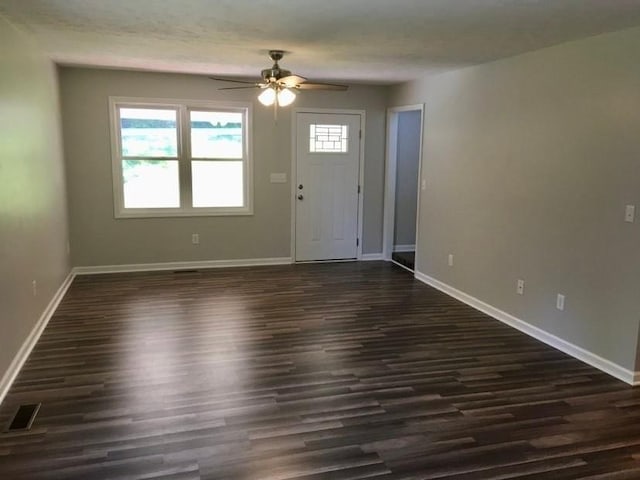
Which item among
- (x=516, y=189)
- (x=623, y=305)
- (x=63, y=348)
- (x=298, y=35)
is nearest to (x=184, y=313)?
(x=63, y=348)

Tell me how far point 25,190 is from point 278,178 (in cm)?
337

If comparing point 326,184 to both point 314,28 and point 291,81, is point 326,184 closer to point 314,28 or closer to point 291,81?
point 291,81

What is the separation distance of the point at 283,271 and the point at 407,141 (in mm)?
2577

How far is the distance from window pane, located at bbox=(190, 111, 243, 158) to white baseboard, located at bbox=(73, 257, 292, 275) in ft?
4.52

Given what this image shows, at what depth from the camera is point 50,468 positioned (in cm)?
244

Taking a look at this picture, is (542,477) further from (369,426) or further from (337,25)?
(337,25)

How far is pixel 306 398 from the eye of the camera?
3.17 metres

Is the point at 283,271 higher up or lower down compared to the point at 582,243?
lower down

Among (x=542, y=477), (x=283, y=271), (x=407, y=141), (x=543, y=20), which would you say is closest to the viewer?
(x=542, y=477)

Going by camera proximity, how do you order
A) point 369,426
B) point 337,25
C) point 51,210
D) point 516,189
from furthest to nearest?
point 51,210, point 516,189, point 337,25, point 369,426

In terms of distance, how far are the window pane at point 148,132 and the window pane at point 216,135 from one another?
255mm

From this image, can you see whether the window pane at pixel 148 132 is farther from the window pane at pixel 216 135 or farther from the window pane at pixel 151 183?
the window pane at pixel 216 135

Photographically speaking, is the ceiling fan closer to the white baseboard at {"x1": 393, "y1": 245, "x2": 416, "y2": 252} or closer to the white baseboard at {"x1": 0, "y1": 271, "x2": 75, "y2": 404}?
the white baseboard at {"x1": 0, "y1": 271, "x2": 75, "y2": 404}

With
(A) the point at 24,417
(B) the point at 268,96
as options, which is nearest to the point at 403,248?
(B) the point at 268,96
